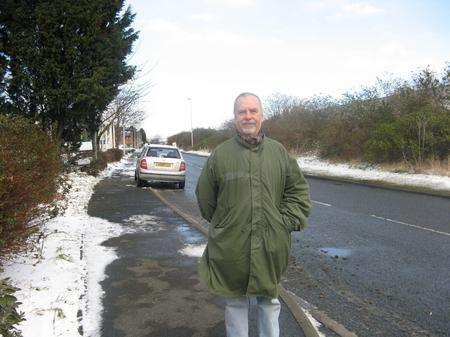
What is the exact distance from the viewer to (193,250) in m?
7.62

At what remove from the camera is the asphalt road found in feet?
16.0

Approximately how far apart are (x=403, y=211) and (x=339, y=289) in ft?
24.2

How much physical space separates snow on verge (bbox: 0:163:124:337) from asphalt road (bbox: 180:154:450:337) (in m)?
2.31

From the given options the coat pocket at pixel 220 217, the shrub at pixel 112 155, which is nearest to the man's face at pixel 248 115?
the coat pocket at pixel 220 217

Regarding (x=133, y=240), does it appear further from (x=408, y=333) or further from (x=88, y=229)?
(x=408, y=333)

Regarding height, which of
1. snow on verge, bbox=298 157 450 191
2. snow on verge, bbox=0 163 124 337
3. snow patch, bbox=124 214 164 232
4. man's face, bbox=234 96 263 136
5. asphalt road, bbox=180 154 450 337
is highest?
man's face, bbox=234 96 263 136

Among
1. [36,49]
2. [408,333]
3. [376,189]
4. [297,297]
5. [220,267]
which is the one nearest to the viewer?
[220,267]

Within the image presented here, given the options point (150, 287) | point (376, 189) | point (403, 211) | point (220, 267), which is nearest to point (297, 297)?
point (150, 287)

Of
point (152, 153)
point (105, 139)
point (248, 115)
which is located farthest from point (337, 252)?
point (105, 139)

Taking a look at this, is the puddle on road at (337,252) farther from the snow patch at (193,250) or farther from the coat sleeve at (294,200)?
the coat sleeve at (294,200)

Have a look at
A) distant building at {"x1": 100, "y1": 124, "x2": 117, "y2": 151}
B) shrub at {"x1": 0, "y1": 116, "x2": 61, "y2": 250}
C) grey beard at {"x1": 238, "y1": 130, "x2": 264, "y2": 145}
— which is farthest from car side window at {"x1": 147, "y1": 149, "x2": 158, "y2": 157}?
distant building at {"x1": 100, "y1": 124, "x2": 117, "y2": 151}

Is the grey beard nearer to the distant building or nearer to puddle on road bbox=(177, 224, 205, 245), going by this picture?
puddle on road bbox=(177, 224, 205, 245)

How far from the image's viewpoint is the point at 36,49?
15.6 metres

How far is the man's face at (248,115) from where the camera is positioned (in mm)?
3303
